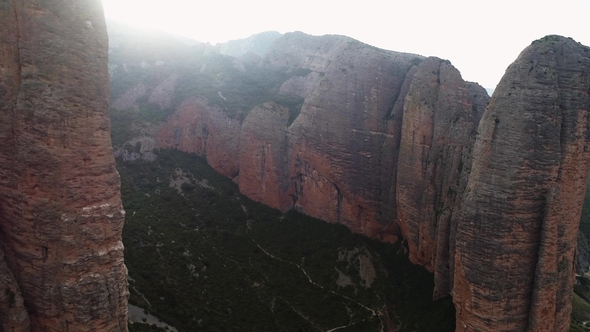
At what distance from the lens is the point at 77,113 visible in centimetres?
1611

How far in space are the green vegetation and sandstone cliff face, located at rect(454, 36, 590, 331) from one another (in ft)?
25.5

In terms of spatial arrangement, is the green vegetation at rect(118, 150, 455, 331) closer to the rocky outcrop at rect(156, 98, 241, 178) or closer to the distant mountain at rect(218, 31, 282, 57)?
the rocky outcrop at rect(156, 98, 241, 178)

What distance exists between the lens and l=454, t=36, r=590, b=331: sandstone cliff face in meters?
23.8

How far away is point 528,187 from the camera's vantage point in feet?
78.4

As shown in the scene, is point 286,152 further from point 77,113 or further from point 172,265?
point 77,113

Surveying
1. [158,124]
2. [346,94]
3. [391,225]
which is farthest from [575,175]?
[158,124]

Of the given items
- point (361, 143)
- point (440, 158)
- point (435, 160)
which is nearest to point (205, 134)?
point (361, 143)

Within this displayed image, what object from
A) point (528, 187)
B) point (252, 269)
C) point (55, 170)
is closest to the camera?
point (55, 170)

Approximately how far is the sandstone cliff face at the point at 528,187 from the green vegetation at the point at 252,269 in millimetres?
7778

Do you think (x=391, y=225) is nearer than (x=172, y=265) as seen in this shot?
No

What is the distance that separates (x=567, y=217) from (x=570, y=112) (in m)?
6.11

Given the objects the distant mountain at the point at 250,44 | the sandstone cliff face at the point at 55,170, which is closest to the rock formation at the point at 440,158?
the sandstone cliff face at the point at 55,170

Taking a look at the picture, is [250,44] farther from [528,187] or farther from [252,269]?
[528,187]

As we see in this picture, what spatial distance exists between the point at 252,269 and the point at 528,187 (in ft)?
88.1
